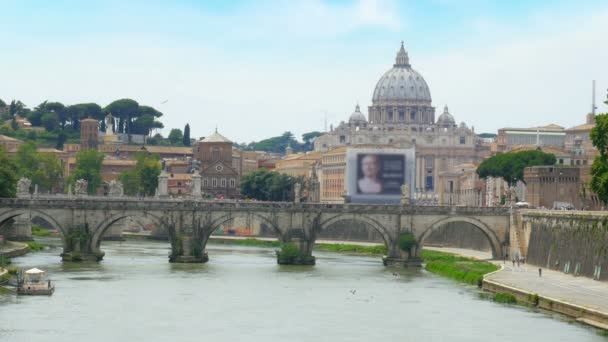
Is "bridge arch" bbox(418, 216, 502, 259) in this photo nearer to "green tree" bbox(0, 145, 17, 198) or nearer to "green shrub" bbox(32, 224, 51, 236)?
"green tree" bbox(0, 145, 17, 198)

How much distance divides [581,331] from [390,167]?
98.6m

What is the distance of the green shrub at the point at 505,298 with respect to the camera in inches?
2697

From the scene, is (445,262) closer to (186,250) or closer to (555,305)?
(186,250)

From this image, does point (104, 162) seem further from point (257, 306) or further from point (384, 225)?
point (257, 306)

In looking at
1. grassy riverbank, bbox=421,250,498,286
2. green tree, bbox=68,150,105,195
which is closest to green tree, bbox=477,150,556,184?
green tree, bbox=68,150,105,195

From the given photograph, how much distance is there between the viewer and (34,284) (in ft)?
232

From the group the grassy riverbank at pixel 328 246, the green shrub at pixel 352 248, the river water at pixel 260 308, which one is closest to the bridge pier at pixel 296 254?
the river water at pixel 260 308

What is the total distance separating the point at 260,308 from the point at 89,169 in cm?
9114

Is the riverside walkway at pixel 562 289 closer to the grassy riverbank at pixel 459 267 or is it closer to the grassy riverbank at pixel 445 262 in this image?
the grassy riverbank at pixel 459 267

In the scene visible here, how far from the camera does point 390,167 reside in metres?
157

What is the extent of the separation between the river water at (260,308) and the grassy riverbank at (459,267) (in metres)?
0.99

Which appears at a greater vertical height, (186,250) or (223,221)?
(223,221)

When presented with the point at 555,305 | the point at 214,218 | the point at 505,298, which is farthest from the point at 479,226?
the point at 555,305

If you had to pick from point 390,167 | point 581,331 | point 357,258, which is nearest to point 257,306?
point 581,331
